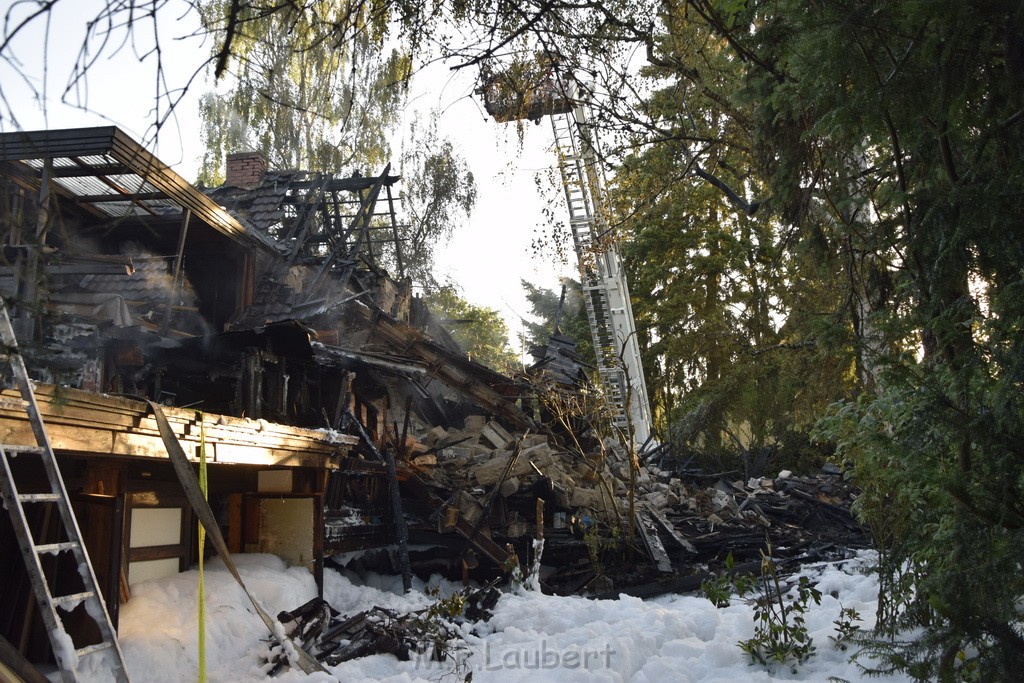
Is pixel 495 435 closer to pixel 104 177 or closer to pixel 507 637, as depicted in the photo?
pixel 507 637

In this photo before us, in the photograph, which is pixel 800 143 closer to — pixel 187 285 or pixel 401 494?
pixel 401 494

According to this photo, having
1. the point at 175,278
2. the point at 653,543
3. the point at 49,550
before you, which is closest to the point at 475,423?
the point at 653,543

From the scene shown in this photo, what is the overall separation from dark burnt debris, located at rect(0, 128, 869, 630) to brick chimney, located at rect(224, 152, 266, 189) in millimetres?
1225

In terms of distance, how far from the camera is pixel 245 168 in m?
19.1

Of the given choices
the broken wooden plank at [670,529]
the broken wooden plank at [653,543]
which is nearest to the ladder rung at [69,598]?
the broken wooden plank at [653,543]

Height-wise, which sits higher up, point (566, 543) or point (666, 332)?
point (666, 332)

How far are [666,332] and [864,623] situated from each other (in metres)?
23.1

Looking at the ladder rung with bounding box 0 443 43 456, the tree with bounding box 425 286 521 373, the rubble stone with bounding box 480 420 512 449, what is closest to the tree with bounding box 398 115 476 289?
the tree with bounding box 425 286 521 373

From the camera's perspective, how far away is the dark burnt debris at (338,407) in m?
8.91

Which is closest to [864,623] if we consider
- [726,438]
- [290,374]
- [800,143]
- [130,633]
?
[800,143]

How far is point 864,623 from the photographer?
25.6 feet

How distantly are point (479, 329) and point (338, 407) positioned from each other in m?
30.6

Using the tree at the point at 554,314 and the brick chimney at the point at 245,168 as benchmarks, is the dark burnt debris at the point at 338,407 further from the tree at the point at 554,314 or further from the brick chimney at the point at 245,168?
the tree at the point at 554,314

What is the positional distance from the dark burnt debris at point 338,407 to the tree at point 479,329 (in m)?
18.8
